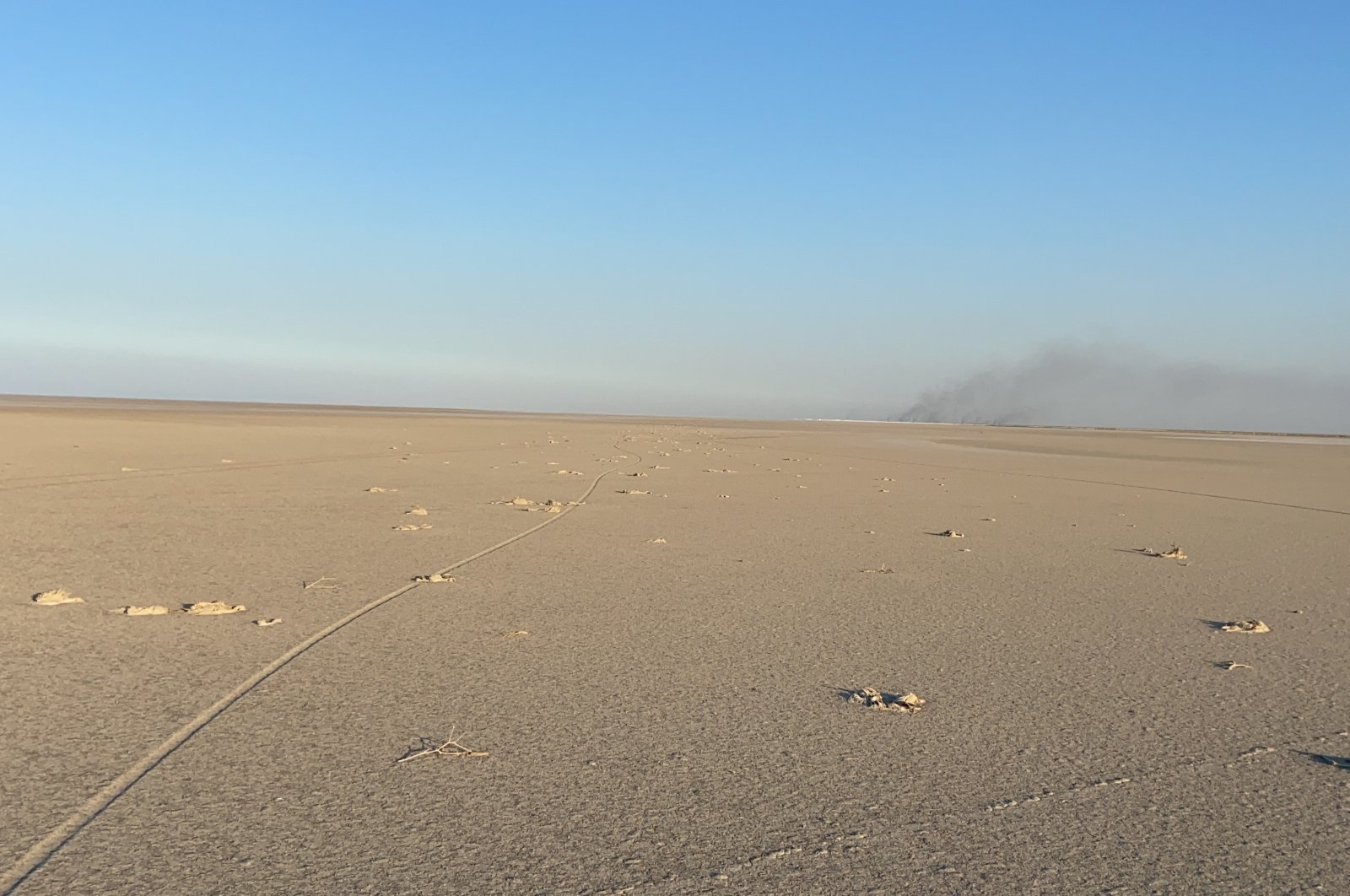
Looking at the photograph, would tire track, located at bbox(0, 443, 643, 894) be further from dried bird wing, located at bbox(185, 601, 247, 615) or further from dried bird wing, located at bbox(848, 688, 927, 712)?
dried bird wing, located at bbox(848, 688, 927, 712)

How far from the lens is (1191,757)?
3867 mm

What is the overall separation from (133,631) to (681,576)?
11.8 feet

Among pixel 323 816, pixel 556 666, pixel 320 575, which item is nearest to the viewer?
pixel 323 816

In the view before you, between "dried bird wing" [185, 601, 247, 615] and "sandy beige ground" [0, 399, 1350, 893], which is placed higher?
"dried bird wing" [185, 601, 247, 615]

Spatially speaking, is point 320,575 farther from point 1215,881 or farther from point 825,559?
point 1215,881

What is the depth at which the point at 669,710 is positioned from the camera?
14.3 ft

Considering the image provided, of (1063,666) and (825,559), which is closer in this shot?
(1063,666)

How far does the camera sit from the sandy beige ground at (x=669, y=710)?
2.97 m

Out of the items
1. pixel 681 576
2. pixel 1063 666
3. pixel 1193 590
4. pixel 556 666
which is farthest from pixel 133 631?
pixel 1193 590

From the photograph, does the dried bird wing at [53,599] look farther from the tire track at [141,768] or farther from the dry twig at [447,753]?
the dry twig at [447,753]

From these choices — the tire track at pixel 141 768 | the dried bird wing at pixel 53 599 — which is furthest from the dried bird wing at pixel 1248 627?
the dried bird wing at pixel 53 599

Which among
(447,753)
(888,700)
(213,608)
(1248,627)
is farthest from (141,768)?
(1248,627)

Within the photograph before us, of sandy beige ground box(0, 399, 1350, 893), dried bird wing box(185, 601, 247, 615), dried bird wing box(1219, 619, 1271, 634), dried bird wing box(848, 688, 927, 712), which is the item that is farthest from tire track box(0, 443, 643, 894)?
dried bird wing box(1219, 619, 1271, 634)

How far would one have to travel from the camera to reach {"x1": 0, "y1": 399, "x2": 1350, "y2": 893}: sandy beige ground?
9.74 feet
